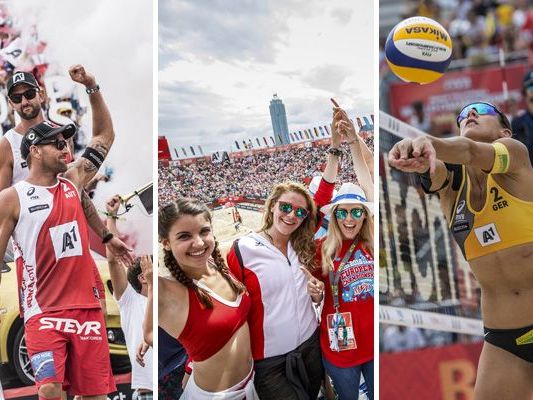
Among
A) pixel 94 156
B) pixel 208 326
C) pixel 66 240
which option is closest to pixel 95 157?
pixel 94 156

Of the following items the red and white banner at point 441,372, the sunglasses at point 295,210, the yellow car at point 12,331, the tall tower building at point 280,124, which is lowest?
the red and white banner at point 441,372

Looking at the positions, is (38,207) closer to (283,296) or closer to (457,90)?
A: (283,296)

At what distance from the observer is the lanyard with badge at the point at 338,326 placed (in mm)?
3824

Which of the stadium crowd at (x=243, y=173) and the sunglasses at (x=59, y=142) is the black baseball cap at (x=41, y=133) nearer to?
the sunglasses at (x=59, y=142)

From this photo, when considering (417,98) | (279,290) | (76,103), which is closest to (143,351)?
(279,290)

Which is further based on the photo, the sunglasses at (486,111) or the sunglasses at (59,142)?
the sunglasses at (59,142)

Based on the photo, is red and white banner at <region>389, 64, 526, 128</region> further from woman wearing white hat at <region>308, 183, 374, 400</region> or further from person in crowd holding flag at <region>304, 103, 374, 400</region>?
woman wearing white hat at <region>308, 183, 374, 400</region>

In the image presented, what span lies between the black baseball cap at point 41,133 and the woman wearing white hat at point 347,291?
150 cm

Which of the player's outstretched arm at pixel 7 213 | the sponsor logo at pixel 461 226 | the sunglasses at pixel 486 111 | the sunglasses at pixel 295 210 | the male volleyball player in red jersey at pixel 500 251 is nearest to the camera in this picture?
the male volleyball player in red jersey at pixel 500 251

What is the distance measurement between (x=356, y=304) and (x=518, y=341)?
0.89 m

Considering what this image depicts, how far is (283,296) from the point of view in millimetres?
3840

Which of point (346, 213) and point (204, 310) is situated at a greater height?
point (346, 213)

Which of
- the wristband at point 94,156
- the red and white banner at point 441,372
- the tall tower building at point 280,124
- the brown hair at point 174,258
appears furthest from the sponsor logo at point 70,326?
the red and white banner at point 441,372

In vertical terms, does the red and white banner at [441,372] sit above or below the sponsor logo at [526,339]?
below
